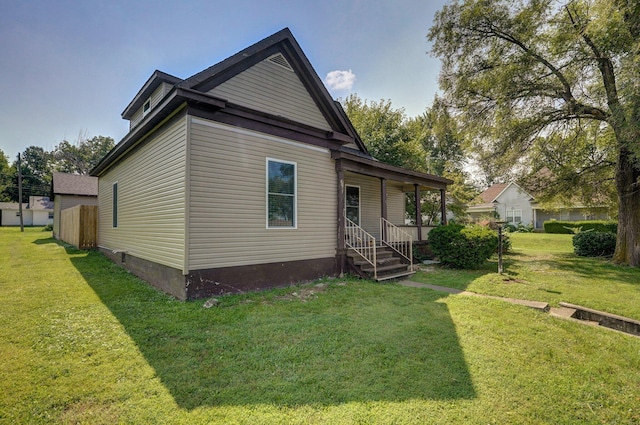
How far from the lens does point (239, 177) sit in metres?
6.01

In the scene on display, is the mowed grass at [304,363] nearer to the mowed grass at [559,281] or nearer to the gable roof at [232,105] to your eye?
the mowed grass at [559,281]

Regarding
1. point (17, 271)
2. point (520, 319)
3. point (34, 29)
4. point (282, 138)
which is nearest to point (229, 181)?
point (282, 138)

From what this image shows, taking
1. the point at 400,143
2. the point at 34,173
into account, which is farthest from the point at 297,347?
the point at 34,173

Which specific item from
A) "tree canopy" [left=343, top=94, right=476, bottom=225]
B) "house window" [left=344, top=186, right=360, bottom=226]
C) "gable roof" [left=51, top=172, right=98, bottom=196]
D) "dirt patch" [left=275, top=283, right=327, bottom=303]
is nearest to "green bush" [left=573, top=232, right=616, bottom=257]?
"tree canopy" [left=343, top=94, right=476, bottom=225]

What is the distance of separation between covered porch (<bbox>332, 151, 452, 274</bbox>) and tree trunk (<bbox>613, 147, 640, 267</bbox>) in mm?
5573

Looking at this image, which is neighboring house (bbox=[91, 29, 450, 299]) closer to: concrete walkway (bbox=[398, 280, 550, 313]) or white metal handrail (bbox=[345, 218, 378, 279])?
white metal handrail (bbox=[345, 218, 378, 279])

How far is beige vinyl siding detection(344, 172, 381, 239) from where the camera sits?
1104cm

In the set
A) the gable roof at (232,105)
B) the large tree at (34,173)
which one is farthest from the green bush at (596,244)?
the large tree at (34,173)

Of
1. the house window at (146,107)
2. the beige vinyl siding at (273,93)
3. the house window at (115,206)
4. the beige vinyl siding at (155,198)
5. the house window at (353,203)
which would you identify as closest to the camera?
the beige vinyl siding at (155,198)

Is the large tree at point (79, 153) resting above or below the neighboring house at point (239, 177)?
above

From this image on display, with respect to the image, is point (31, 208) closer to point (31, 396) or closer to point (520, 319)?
point (31, 396)

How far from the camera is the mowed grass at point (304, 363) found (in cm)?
244

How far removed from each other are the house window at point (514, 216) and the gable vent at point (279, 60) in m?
28.4

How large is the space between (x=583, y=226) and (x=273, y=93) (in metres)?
23.9
